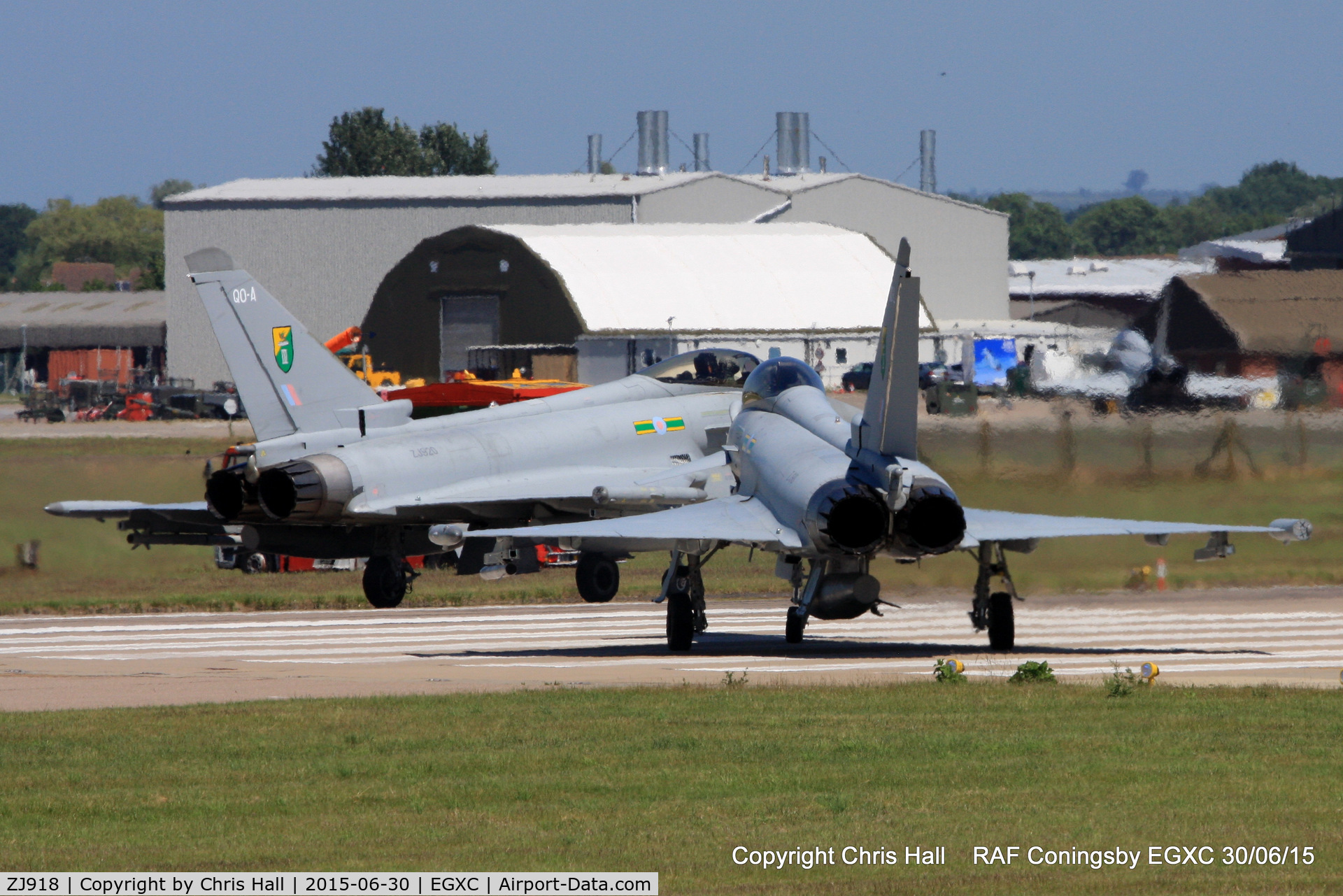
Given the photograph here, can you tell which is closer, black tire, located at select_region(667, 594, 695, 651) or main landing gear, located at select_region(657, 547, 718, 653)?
main landing gear, located at select_region(657, 547, 718, 653)

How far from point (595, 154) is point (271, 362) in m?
107

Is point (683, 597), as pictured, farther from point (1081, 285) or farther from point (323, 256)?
point (1081, 285)

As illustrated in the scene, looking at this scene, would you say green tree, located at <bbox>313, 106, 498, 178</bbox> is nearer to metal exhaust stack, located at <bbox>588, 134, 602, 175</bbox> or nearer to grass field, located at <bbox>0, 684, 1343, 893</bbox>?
metal exhaust stack, located at <bbox>588, 134, 602, 175</bbox>

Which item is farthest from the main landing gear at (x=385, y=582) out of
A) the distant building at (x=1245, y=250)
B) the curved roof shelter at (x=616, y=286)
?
the distant building at (x=1245, y=250)

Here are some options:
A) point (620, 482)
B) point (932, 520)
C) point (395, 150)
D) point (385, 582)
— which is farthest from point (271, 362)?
point (395, 150)

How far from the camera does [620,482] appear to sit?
25.7 metres

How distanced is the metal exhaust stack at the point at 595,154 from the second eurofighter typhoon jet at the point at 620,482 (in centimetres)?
10380

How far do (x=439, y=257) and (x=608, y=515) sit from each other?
6284 centimetres

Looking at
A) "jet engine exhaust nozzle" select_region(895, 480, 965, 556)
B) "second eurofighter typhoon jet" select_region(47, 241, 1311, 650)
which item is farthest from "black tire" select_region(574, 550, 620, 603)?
"jet engine exhaust nozzle" select_region(895, 480, 965, 556)

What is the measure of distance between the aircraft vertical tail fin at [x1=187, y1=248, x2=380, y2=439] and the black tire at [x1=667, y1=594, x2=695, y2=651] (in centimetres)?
716

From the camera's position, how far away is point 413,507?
25438 millimetres

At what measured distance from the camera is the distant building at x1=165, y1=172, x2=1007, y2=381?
331 ft

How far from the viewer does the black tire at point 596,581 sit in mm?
28406

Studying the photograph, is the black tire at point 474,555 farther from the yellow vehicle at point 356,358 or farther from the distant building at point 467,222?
the distant building at point 467,222
